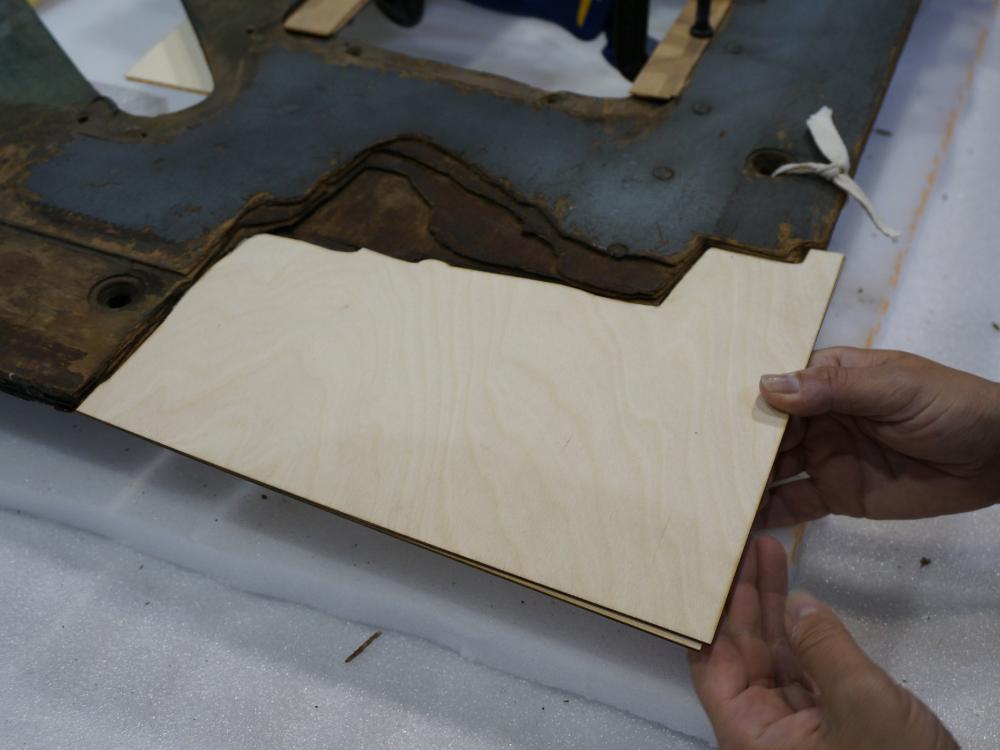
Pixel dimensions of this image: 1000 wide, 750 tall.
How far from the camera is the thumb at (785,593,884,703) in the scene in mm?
782

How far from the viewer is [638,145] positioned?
121 centimetres

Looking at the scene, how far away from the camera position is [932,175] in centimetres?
151

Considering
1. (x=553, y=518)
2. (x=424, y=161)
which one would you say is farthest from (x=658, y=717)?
(x=424, y=161)

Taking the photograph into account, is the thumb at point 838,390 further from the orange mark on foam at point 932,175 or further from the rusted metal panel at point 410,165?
the orange mark on foam at point 932,175

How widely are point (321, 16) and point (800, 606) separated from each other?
3.74ft

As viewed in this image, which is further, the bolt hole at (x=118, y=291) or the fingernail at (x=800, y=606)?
the bolt hole at (x=118, y=291)

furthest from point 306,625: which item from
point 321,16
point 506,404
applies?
point 321,16

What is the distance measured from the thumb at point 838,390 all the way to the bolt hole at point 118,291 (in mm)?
730

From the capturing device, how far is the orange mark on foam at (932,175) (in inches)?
52.2

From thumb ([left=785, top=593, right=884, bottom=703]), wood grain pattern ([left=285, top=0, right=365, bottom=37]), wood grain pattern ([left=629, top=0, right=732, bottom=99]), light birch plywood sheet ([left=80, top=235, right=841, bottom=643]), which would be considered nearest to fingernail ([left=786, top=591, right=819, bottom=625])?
thumb ([left=785, top=593, right=884, bottom=703])

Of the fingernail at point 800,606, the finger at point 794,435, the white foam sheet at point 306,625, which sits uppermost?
the fingernail at point 800,606

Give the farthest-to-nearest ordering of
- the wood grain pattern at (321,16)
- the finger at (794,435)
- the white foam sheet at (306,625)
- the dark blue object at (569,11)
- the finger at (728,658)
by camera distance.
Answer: the dark blue object at (569,11) → the wood grain pattern at (321,16) → the finger at (794,435) → the white foam sheet at (306,625) → the finger at (728,658)

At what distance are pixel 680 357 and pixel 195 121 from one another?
0.78 m

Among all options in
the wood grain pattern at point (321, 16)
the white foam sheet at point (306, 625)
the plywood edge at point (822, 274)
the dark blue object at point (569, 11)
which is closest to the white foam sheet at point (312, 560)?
the white foam sheet at point (306, 625)
